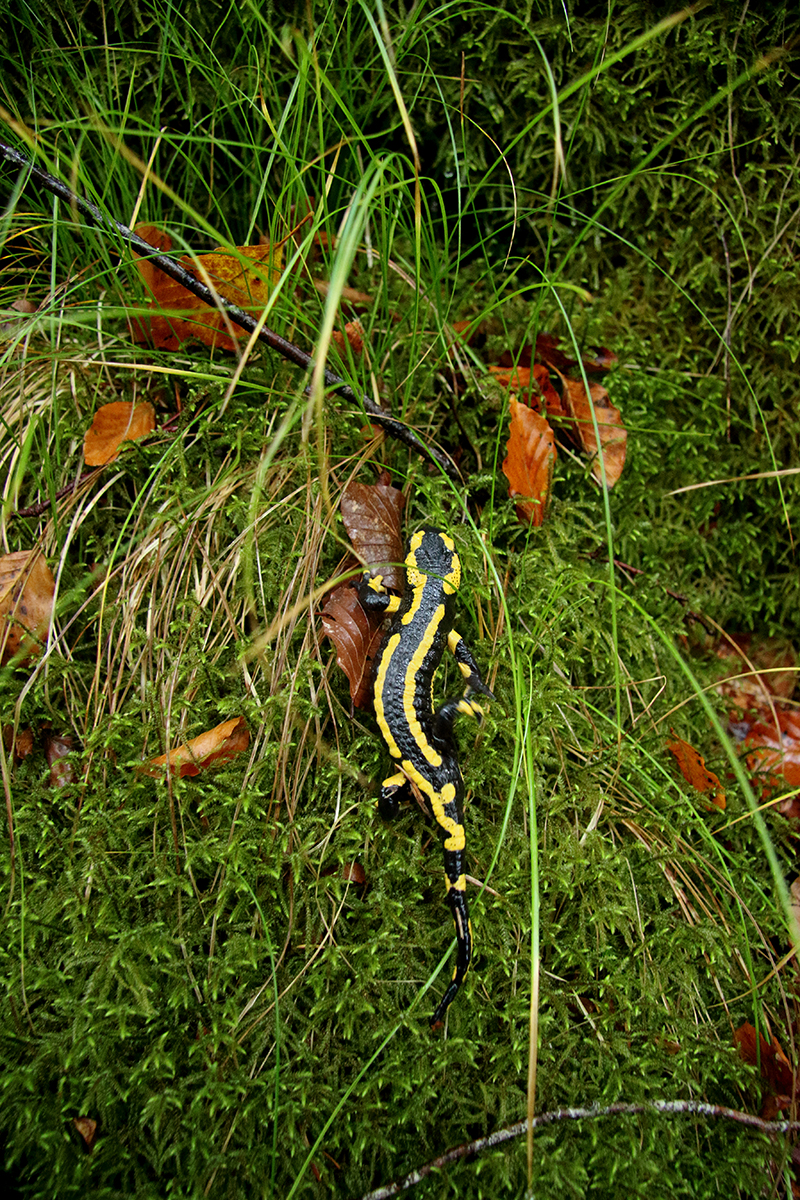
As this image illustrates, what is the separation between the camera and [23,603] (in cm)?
202

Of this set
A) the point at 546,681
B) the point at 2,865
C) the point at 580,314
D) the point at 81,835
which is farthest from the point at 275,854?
the point at 580,314

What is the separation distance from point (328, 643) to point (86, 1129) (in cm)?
139

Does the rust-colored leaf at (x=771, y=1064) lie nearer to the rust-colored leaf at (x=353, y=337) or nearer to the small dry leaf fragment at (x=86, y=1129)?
the small dry leaf fragment at (x=86, y=1129)

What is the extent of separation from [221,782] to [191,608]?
0.54 meters

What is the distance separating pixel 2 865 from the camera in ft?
6.07

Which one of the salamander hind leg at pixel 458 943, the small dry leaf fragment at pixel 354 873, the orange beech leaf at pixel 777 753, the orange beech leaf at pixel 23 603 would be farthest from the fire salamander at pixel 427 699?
the orange beech leaf at pixel 777 753

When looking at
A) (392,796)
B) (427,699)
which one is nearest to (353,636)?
(427,699)

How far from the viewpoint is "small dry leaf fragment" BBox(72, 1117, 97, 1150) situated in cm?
167

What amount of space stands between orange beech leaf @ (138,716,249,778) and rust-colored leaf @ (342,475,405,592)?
651 millimetres

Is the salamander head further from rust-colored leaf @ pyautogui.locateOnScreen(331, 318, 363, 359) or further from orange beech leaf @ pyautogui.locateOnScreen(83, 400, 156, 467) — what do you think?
orange beech leaf @ pyautogui.locateOnScreen(83, 400, 156, 467)

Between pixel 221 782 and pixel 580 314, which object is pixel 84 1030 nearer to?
pixel 221 782

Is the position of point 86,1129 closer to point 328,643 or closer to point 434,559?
point 328,643

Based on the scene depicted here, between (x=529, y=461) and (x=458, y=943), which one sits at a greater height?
(x=529, y=461)

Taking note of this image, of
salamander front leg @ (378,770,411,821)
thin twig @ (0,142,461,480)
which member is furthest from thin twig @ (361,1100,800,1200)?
thin twig @ (0,142,461,480)
